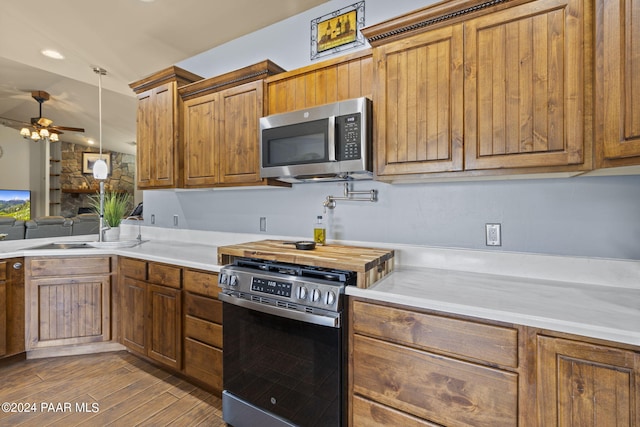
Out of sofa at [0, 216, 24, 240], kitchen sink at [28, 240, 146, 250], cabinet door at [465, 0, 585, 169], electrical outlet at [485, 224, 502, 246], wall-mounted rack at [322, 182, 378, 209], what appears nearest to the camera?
cabinet door at [465, 0, 585, 169]

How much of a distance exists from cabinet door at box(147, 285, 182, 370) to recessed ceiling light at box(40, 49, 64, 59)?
2704 mm

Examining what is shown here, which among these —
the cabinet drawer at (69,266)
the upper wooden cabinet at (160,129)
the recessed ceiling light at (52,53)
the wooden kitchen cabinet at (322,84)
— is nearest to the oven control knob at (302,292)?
the wooden kitchen cabinet at (322,84)

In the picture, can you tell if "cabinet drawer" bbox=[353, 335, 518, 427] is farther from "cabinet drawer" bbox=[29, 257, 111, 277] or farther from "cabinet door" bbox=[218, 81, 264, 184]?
"cabinet drawer" bbox=[29, 257, 111, 277]

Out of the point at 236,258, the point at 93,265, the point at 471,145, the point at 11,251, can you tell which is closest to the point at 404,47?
the point at 471,145

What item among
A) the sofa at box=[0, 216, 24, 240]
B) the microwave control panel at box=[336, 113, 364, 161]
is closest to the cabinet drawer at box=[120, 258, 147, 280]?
the microwave control panel at box=[336, 113, 364, 161]

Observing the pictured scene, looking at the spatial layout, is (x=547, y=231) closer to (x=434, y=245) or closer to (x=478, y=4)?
(x=434, y=245)

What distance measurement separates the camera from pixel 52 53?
310 centimetres

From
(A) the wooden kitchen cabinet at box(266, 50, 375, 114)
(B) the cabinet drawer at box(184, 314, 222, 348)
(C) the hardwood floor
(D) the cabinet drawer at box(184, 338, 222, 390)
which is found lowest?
(C) the hardwood floor

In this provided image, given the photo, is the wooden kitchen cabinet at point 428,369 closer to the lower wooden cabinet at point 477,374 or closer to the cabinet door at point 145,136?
the lower wooden cabinet at point 477,374

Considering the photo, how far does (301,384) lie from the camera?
1.51 m

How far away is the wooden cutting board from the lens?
1448mm

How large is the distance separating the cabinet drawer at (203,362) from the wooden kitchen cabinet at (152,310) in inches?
3.1

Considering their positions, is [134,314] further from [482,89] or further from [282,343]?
[482,89]

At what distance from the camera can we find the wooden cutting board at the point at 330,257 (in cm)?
145
